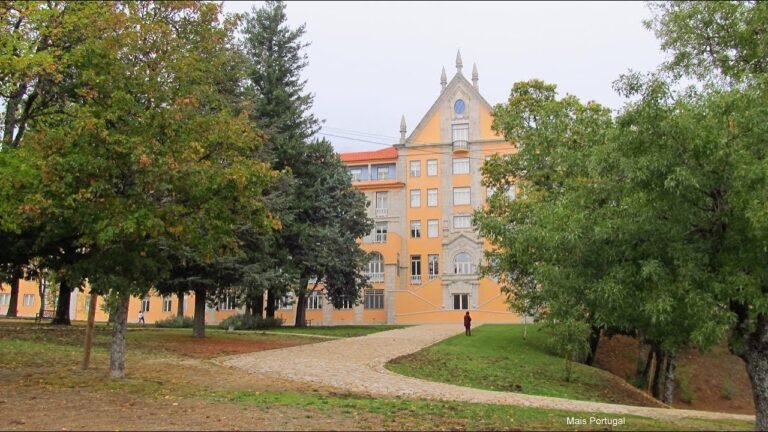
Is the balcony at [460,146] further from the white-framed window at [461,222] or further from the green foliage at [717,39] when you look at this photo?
the green foliage at [717,39]

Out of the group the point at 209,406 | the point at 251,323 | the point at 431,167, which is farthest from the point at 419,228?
the point at 209,406

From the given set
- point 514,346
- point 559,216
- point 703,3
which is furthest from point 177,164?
point 514,346

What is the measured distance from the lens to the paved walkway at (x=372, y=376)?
13328 millimetres

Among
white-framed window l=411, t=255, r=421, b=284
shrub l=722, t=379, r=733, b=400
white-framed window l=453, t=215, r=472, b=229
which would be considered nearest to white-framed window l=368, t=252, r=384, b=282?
white-framed window l=411, t=255, r=421, b=284

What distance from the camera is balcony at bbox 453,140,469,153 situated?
60469 mm

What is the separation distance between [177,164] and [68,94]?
1106 cm

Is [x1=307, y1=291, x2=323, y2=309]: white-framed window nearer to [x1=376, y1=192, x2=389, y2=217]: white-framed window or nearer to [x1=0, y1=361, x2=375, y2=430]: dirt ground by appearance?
[x1=376, y1=192, x2=389, y2=217]: white-framed window

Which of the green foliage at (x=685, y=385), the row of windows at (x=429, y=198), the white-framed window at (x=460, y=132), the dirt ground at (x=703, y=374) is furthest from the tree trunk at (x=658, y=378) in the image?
the white-framed window at (x=460, y=132)

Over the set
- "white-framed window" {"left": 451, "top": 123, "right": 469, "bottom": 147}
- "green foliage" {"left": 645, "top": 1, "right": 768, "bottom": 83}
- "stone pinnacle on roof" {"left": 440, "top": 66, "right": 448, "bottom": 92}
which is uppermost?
"stone pinnacle on roof" {"left": 440, "top": 66, "right": 448, "bottom": 92}

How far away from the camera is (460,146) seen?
60531 millimetres

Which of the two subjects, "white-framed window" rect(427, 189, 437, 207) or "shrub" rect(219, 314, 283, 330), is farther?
"white-framed window" rect(427, 189, 437, 207)

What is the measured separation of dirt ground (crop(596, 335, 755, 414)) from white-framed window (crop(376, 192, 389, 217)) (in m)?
30.1

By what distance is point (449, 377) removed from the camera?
1897cm

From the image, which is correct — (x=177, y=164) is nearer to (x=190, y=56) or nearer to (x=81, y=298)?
(x=190, y=56)
